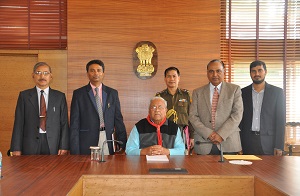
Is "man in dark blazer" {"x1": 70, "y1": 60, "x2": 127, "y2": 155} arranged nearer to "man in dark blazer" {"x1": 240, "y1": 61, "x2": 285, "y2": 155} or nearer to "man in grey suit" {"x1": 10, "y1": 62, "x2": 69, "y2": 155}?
"man in grey suit" {"x1": 10, "y1": 62, "x2": 69, "y2": 155}

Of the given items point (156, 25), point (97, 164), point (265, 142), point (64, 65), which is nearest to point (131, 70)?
point (156, 25)

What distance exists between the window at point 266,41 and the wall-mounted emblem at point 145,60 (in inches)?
59.8

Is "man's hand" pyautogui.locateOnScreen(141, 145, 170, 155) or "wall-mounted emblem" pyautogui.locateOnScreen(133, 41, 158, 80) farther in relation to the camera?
"wall-mounted emblem" pyautogui.locateOnScreen(133, 41, 158, 80)

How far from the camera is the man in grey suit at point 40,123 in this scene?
3.84 m

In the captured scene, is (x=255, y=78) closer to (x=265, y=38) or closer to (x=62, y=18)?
(x=265, y=38)

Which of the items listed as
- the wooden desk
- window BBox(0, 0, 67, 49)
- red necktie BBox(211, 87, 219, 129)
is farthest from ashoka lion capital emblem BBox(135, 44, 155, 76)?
the wooden desk

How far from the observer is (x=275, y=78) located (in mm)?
6695

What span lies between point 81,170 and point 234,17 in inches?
191

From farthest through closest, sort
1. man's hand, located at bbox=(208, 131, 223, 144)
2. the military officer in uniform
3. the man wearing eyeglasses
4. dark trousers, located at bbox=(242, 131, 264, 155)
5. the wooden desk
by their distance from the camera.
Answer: the military officer in uniform, dark trousers, located at bbox=(242, 131, 264, 155), man's hand, located at bbox=(208, 131, 223, 144), the man wearing eyeglasses, the wooden desk

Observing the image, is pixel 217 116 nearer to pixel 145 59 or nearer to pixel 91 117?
pixel 91 117

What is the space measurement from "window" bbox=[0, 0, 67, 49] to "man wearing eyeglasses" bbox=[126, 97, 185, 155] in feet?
11.9

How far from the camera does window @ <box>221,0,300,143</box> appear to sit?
659 centimetres

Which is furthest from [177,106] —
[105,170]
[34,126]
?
[105,170]

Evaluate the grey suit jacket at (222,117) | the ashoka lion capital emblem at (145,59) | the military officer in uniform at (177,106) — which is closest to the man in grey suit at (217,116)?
the grey suit jacket at (222,117)
